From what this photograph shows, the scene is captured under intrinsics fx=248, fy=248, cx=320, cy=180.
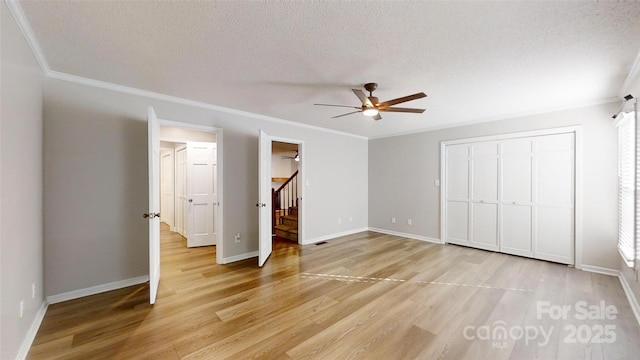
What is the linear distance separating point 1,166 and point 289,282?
2668 mm

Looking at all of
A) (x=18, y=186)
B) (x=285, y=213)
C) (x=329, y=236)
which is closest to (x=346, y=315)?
(x=18, y=186)

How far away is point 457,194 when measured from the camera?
494cm

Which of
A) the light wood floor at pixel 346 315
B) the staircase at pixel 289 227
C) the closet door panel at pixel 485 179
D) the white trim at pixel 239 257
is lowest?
the light wood floor at pixel 346 315

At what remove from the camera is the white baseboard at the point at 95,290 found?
2.64 meters

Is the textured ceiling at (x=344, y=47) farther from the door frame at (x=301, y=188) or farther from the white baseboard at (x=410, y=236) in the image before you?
the white baseboard at (x=410, y=236)

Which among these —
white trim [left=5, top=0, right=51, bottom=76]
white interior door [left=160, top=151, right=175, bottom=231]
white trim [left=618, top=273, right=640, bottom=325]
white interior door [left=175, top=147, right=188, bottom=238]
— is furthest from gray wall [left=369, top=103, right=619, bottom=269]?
white trim [left=5, top=0, right=51, bottom=76]

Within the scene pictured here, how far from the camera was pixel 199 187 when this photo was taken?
505 centimetres

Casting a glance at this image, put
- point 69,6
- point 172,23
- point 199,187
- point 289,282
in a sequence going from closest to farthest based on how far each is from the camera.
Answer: point 69,6 < point 172,23 < point 289,282 < point 199,187

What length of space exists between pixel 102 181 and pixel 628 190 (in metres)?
6.14

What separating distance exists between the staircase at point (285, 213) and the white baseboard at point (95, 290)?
2811mm

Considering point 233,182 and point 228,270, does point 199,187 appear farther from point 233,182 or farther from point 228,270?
point 228,270

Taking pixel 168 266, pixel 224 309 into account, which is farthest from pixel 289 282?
pixel 168 266

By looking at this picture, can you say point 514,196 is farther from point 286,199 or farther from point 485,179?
point 286,199

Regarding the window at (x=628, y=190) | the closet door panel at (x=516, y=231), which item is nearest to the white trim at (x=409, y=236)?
the closet door panel at (x=516, y=231)
